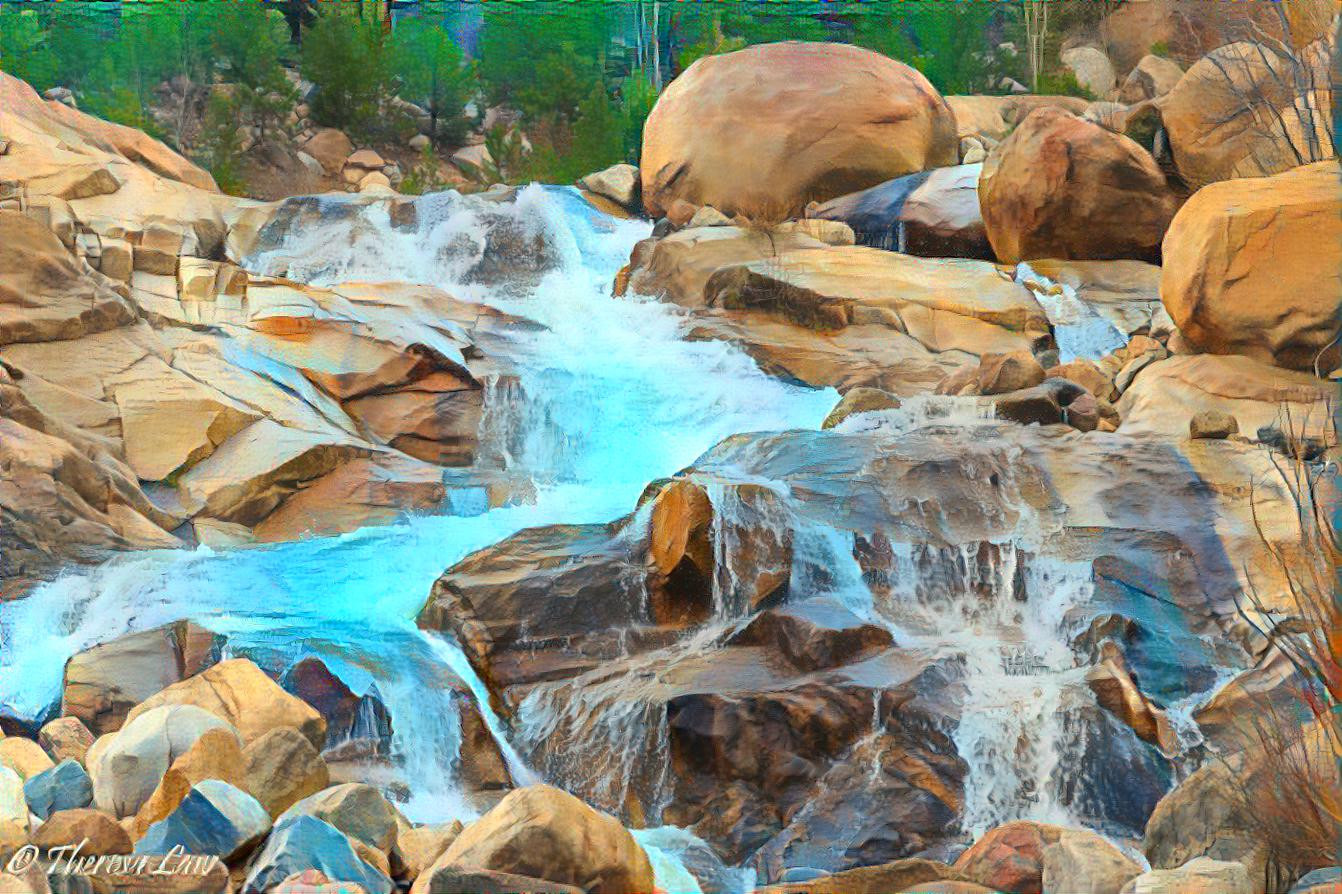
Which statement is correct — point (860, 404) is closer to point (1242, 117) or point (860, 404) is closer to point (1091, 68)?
Result: point (1242, 117)

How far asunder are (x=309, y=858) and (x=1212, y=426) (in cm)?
395

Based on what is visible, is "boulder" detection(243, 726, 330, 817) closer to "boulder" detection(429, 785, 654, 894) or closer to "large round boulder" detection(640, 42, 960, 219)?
"boulder" detection(429, 785, 654, 894)

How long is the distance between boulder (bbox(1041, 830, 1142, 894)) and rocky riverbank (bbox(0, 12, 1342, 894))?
0.04ft

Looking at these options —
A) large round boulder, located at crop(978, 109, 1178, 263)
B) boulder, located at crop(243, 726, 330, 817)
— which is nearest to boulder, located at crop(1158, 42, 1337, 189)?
large round boulder, located at crop(978, 109, 1178, 263)

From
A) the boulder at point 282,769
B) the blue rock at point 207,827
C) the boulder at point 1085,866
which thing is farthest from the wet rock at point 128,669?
the boulder at point 1085,866

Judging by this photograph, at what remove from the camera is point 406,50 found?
40.2 feet

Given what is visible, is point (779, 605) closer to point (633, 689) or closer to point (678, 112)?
point (633, 689)

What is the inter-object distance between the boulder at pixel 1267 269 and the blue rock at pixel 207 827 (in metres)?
4.55

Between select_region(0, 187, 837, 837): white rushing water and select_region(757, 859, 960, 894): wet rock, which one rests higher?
select_region(757, 859, 960, 894): wet rock

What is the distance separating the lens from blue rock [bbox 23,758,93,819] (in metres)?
3.56

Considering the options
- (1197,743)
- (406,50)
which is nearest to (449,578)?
(1197,743)

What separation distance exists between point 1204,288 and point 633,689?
3.42 meters

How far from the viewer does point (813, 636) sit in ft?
14.8

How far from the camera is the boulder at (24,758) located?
3.85 metres
